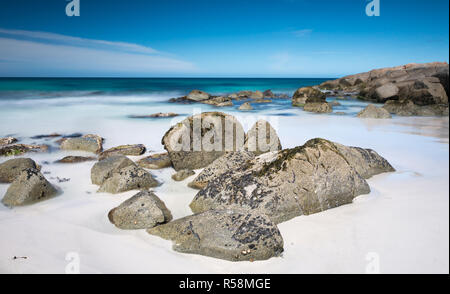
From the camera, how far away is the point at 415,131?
30.8ft

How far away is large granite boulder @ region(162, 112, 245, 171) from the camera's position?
618 cm

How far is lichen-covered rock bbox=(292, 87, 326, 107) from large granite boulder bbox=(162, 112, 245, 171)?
42.4 feet

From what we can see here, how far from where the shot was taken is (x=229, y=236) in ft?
10.2

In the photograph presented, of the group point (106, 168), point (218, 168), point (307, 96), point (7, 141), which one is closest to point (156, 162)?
point (106, 168)

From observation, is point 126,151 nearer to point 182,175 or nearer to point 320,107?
point 182,175

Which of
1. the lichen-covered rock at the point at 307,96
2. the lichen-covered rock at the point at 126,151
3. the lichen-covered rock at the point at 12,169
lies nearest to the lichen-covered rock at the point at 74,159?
the lichen-covered rock at the point at 126,151

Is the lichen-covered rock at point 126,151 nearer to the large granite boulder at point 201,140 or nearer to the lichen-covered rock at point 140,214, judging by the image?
the large granite boulder at point 201,140

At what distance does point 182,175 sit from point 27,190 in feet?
8.14

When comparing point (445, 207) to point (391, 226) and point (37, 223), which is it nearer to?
point (391, 226)

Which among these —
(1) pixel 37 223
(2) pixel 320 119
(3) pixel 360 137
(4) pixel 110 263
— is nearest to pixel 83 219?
Answer: (1) pixel 37 223

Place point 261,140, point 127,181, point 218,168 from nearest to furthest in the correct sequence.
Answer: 1. point 127,181
2. point 218,168
3. point 261,140

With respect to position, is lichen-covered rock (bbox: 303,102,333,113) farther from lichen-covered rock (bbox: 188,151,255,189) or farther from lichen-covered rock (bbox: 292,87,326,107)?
lichen-covered rock (bbox: 188,151,255,189)

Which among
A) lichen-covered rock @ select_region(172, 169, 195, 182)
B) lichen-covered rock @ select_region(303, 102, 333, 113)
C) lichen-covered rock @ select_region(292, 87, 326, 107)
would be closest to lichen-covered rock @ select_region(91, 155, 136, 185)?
lichen-covered rock @ select_region(172, 169, 195, 182)
